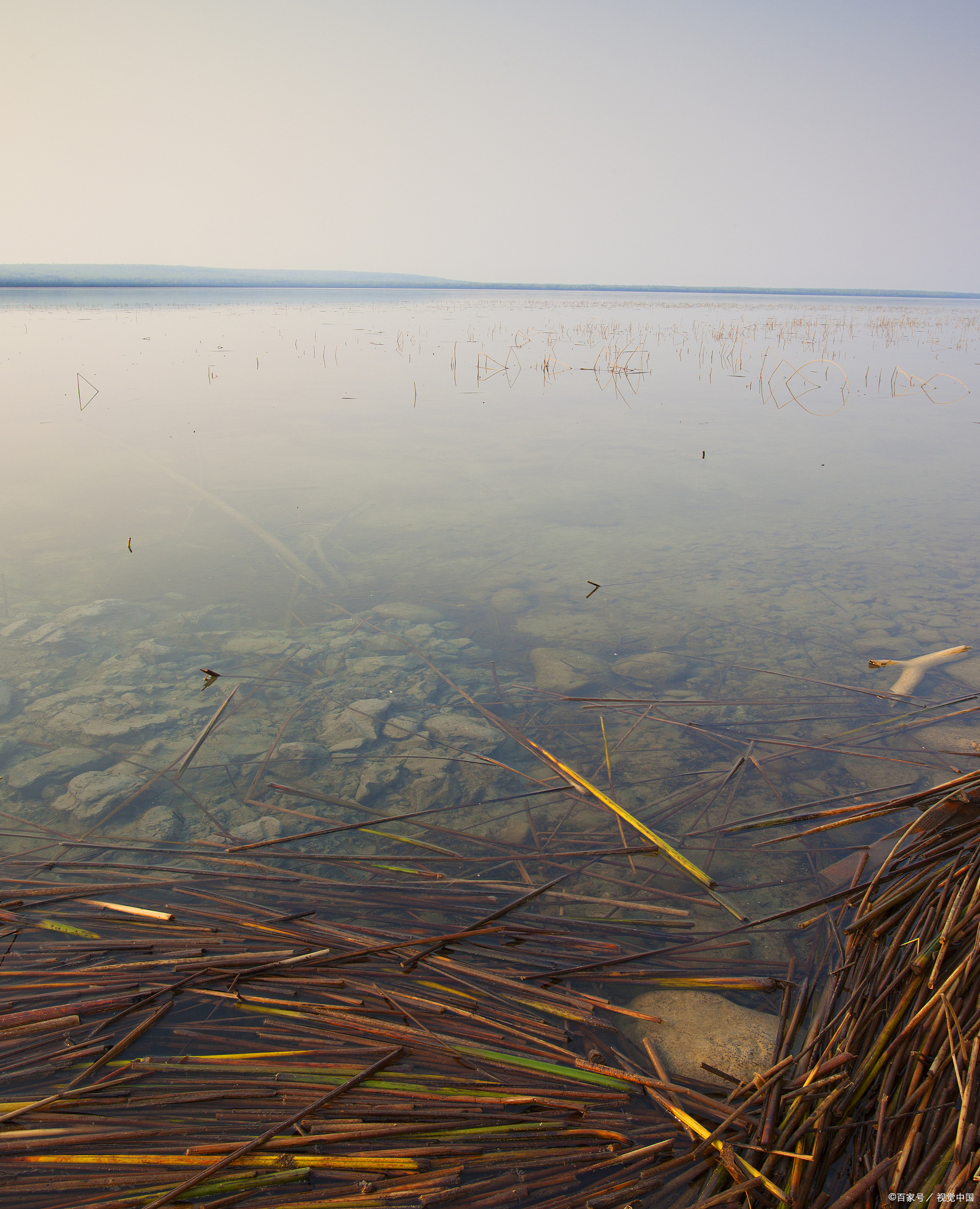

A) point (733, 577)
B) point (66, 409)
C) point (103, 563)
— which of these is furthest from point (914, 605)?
point (66, 409)

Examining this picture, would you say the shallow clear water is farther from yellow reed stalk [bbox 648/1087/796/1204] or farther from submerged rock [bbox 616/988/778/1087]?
yellow reed stalk [bbox 648/1087/796/1204]

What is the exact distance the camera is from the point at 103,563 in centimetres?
500

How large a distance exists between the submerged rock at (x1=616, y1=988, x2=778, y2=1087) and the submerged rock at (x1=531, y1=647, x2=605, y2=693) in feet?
5.76

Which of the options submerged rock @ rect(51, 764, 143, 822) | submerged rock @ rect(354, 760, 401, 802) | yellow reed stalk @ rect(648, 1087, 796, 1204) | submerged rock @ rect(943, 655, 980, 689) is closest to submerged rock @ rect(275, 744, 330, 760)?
submerged rock @ rect(354, 760, 401, 802)

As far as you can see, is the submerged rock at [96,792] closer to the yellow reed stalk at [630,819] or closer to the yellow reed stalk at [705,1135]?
the yellow reed stalk at [630,819]

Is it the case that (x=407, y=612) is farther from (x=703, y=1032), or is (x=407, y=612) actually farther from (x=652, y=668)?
(x=703, y=1032)

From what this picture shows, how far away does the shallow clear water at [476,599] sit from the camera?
2906 millimetres

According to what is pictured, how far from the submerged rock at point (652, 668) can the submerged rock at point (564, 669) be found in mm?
126

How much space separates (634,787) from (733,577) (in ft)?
8.27

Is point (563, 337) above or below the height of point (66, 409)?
above

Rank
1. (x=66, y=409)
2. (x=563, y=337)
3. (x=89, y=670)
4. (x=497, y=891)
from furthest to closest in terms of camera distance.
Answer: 1. (x=563, y=337)
2. (x=66, y=409)
3. (x=89, y=670)
4. (x=497, y=891)

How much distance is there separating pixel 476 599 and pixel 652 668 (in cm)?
136

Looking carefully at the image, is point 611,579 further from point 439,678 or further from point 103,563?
Answer: point 103,563

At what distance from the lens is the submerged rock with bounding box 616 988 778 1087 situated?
177 cm
